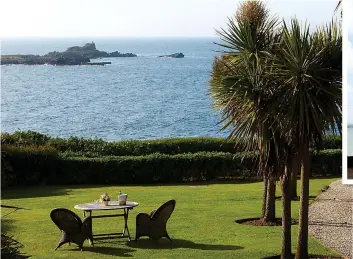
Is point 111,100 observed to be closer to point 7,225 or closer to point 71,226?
point 7,225

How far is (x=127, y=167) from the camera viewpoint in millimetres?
23516

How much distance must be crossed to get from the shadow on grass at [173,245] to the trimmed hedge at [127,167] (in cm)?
1071

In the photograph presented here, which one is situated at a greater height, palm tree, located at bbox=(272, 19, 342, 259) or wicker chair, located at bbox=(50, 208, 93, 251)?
palm tree, located at bbox=(272, 19, 342, 259)

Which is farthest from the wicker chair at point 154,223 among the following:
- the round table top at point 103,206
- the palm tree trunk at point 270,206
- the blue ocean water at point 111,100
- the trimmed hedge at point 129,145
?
the blue ocean water at point 111,100

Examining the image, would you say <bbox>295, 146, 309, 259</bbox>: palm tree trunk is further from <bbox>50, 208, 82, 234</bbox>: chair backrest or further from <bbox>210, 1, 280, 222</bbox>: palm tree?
<bbox>50, 208, 82, 234</bbox>: chair backrest

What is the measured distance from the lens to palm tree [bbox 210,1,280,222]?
10242 mm

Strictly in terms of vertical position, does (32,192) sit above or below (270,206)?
below

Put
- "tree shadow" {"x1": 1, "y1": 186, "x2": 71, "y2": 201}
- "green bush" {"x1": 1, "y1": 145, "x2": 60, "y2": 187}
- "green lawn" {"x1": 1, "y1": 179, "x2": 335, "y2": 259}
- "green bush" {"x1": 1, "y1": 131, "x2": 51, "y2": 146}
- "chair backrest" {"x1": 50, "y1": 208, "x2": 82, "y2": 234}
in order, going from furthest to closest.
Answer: "green bush" {"x1": 1, "y1": 131, "x2": 51, "y2": 146}
"green bush" {"x1": 1, "y1": 145, "x2": 60, "y2": 187}
"tree shadow" {"x1": 1, "y1": 186, "x2": 71, "y2": 201}
"chair backrest" {"x1": 50, "y1": 208, "x2": 82, "y2": 234}
"green lawn" {"x1": 1, "y1": 179, "x2": 335, "y2": 259}

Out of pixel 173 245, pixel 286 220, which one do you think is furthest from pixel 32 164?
pixel 286 220

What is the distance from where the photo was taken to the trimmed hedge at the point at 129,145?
25.2m

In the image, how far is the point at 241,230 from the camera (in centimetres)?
1362

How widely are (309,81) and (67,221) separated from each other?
5244mm

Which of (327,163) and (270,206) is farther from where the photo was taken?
(327,163)

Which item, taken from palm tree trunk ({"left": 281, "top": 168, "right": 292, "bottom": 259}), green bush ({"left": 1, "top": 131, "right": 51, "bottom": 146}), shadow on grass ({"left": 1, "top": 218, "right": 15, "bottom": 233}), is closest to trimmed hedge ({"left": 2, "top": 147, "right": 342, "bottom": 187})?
green bush ({"left": 1, "top": 131, "right": 51, "bottom": 146})
